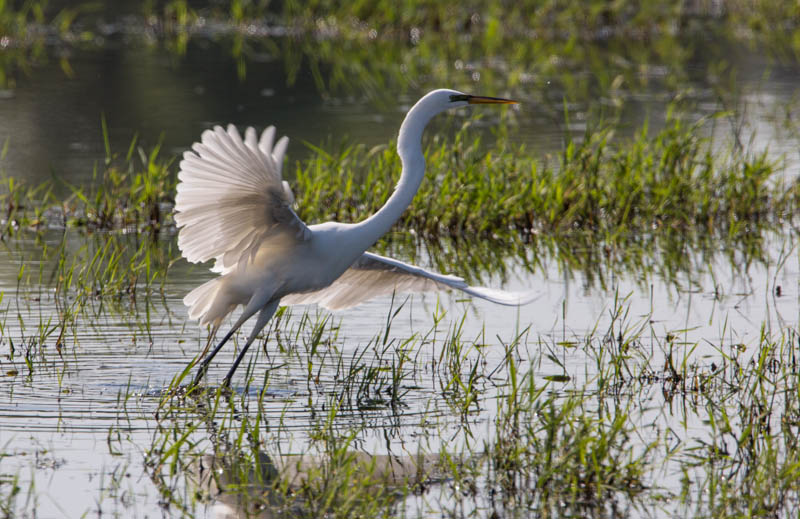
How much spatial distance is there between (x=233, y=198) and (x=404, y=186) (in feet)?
2.66

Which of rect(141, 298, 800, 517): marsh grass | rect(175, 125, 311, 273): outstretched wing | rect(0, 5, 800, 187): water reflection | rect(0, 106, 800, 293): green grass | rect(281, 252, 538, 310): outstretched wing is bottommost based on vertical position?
rect(141, 298, 800, 517): marsh grass

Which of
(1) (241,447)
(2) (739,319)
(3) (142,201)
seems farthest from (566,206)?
(1) (241,447)

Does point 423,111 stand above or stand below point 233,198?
above

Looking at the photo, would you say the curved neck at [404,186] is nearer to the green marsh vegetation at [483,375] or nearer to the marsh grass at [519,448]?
the green marsh vegetation at [483,375]

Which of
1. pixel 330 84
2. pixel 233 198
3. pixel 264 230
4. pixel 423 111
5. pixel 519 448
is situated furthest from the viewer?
pixel 330 84

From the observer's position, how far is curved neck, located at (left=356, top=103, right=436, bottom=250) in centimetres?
535

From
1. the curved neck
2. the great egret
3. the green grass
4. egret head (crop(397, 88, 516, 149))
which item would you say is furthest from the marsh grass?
the green grass

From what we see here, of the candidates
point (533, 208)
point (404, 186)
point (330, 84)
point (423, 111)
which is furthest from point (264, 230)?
point (330, 84)

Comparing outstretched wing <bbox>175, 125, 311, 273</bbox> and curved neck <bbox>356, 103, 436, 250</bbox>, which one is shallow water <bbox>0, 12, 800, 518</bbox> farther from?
outstretched wing <bbox>175, 125, 311, 273</bbox>

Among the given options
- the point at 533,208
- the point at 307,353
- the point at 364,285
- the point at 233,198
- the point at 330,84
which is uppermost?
the point at 330,84

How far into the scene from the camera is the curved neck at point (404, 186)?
535 centimetres

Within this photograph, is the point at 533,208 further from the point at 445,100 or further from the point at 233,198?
the point at 233,198

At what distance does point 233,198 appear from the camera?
5004 mm

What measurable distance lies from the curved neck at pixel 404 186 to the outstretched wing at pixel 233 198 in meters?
0.29
